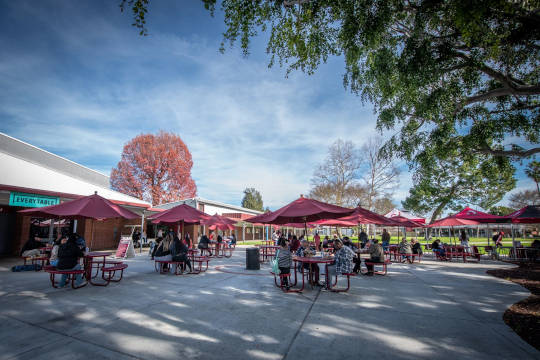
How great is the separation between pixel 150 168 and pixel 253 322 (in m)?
32.1

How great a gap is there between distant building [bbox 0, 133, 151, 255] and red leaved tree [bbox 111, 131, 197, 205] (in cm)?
1102

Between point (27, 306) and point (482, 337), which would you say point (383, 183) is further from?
point (27, 306)

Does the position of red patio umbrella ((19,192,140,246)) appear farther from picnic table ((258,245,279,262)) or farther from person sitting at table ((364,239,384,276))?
person sitting at table ((364,239,384,276))

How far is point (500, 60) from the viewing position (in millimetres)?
8172

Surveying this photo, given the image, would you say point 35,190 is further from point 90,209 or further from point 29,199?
point 90,209

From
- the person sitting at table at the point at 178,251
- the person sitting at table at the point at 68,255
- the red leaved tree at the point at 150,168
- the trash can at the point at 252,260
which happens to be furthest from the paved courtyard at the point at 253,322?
the red leaved tree at the point at 150,168

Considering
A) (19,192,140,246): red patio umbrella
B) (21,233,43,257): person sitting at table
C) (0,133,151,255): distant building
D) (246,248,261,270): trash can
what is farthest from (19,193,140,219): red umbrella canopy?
(246,248,261,270): trash can

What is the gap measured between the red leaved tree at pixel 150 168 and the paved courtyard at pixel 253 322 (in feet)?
87.5

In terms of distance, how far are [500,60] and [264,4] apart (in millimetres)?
7646

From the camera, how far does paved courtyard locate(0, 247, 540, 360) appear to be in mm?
3557

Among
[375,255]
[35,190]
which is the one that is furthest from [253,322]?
[35,190]

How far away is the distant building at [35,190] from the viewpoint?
42.6ft

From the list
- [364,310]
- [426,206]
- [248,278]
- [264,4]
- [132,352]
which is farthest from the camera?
[426,206]

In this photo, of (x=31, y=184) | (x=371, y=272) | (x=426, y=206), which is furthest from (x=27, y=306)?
(x=426, y=206)
